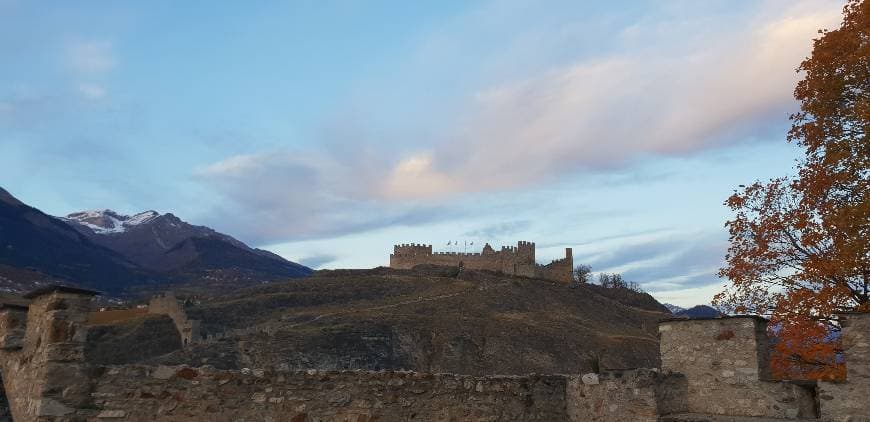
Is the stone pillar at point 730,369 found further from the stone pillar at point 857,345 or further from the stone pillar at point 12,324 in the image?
the stone pillar at point 12,324

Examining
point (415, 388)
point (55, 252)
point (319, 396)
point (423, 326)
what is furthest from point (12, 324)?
point (55, 252)

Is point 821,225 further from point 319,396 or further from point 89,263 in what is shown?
point 89,263

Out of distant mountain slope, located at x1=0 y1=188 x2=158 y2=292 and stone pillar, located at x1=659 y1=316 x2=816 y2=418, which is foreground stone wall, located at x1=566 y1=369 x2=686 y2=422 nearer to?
stone pillar, located at x1=659 y1=316 x2=816 y2=418

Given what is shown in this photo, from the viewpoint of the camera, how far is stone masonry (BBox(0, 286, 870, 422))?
6883 mm

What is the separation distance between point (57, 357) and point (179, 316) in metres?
65.1

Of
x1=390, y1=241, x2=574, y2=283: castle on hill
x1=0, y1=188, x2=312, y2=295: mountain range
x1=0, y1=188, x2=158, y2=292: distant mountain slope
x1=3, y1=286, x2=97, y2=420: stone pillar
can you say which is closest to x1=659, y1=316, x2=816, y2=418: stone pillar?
x1=3, y1=286, x2=97, y2=420: stone pillar

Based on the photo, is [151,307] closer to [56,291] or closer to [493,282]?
[493,282]

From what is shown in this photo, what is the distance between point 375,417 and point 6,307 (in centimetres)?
455

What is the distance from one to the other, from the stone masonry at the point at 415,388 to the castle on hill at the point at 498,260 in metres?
99.2

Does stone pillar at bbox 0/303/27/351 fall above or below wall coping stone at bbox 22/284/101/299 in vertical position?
below

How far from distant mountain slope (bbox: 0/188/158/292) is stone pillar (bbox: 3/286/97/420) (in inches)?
5284

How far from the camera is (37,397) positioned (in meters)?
6.77

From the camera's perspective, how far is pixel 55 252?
500ft

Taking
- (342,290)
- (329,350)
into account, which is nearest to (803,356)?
(329,350)
